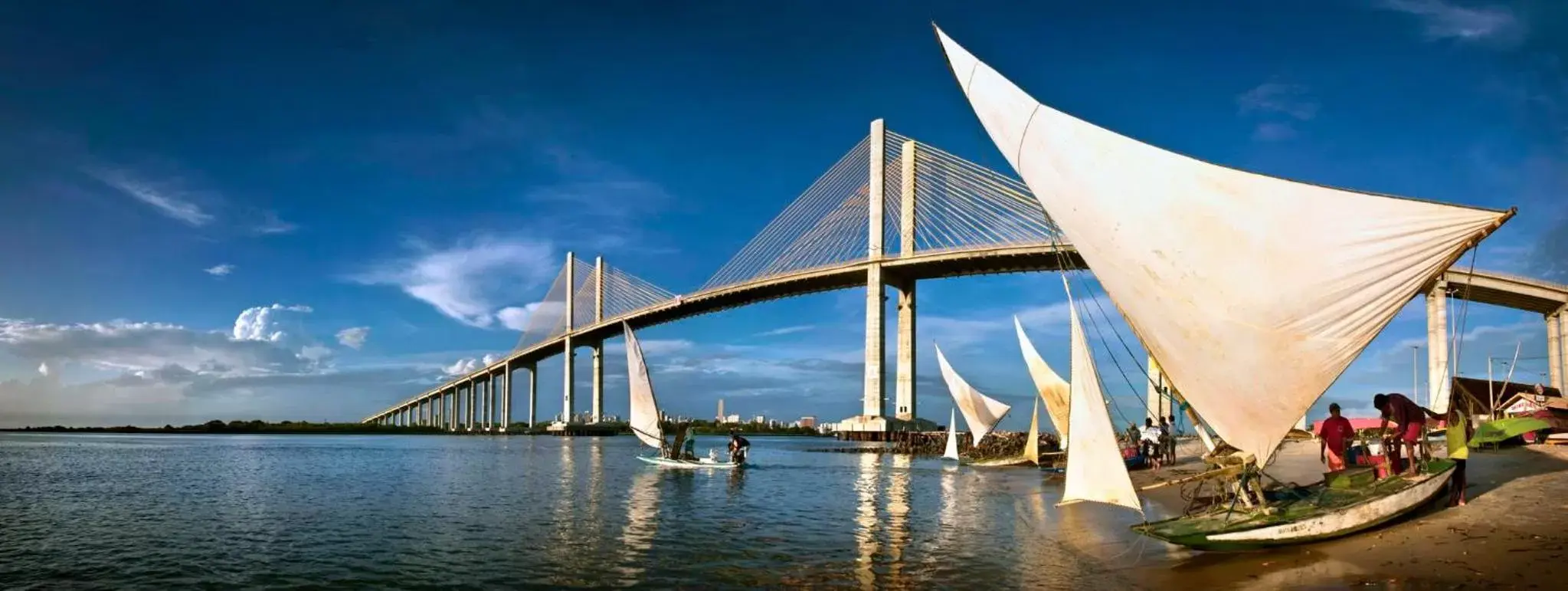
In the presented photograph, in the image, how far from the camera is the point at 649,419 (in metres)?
37.2

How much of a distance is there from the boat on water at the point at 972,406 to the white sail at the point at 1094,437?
33.6 metres

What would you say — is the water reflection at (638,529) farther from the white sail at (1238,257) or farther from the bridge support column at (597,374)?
the bridge support column at (597,374)

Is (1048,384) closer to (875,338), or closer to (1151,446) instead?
(1151,446)

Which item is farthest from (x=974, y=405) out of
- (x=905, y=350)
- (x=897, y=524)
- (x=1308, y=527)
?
(x=1308, y=527)

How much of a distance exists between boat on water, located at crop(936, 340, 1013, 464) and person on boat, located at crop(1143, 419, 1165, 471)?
53.3 ft

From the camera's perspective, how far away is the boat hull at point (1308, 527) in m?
11.7

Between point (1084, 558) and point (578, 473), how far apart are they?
24846mm

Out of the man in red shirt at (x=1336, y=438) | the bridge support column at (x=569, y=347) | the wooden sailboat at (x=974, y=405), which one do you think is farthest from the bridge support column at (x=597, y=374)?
the man in red shirt at (x=1336, y=438)

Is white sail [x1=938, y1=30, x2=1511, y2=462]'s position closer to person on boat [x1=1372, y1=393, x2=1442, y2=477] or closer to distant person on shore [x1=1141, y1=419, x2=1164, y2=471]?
person on boat [x1=1372, y1=393, x2=1442, y2=477]

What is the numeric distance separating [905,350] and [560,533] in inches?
2008

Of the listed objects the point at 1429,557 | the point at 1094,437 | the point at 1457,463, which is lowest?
the point at 1429,557

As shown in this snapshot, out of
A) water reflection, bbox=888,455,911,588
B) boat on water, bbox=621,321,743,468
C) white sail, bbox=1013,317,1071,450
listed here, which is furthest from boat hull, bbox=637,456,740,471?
white sail, bbox=1013,317,1071,450

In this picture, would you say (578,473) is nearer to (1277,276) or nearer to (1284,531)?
(1284,531)

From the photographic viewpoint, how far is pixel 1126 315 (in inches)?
416
